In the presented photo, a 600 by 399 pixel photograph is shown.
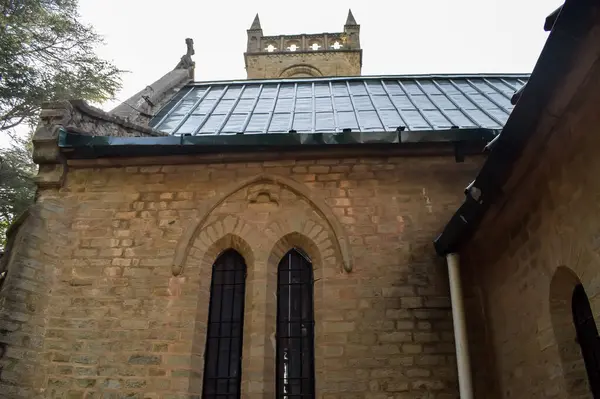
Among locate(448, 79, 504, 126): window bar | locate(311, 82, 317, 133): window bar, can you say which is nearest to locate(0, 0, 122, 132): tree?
locate(311, 82, 317, 133): window bar

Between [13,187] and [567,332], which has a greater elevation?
A: [13,187]

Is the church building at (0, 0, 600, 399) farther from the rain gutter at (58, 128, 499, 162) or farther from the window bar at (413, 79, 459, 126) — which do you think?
the window bar at (413, 79, 459, 126)

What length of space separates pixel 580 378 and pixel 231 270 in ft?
13.3

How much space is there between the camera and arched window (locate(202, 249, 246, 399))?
19.3 feet

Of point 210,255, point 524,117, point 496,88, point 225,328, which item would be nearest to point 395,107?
point 496,88

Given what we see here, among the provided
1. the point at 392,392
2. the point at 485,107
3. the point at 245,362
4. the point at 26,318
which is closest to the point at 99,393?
the point at 26,318

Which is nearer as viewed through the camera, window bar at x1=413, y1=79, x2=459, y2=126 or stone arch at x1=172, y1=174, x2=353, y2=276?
stone arch at x1=172, y1=174, x2=353, y2=276

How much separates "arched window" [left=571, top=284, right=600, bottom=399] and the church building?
0.06ft

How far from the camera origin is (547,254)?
4.54m

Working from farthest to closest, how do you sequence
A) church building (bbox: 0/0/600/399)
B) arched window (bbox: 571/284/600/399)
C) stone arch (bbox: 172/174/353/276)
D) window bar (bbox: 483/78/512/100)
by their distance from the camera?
window bar (bbox: 483/78/512/100), stone arch (bbox: 172/174/353/276), church building (bbox: 0/0/600/399), arched window (bbox: 571/284/600/399)

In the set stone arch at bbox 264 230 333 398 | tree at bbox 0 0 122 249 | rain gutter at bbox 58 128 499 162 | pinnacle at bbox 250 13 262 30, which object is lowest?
stone arch at bbox 264 230 333 398

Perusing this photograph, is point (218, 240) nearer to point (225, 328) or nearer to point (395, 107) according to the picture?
point (225, 328)

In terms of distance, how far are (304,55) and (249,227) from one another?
1831cm

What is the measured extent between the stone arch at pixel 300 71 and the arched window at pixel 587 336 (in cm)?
1954
